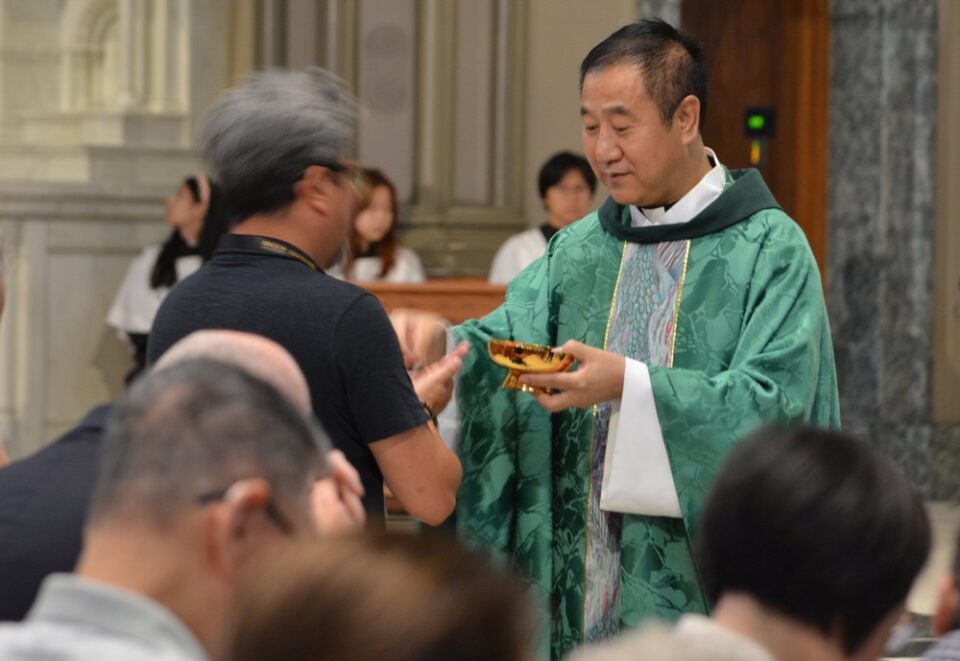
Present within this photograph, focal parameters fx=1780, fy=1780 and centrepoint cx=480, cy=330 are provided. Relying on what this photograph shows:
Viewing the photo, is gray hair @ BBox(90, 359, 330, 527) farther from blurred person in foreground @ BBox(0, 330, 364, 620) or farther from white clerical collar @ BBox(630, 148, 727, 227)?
white clerical collar @ BBox(630, 148, 727, 227)

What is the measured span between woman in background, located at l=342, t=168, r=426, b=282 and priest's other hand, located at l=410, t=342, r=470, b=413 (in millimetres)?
5389

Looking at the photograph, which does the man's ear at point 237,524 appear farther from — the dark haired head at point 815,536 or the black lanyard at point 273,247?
the black lanyard at point 273,247

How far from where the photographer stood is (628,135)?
327 centimetres

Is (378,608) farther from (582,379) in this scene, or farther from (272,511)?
(582,379)

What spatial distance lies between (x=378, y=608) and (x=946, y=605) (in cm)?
97

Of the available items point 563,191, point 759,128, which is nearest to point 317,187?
point 563,191

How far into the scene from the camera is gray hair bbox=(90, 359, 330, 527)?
174 cm

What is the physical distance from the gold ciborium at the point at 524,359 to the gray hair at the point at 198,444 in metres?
1.26

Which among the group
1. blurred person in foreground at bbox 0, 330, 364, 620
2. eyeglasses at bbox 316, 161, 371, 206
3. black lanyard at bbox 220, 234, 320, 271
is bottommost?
blurred person in foreground at bbox 0, 330, 364, 620

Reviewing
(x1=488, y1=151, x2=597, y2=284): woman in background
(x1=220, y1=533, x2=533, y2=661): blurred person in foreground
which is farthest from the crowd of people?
(x1=488, y1=151, x2=597, y2=284): woman in background

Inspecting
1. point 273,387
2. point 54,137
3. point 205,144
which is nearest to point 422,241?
point 54,137

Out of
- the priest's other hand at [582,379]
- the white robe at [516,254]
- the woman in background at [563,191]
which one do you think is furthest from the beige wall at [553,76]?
the priest's other hand at [582,379]

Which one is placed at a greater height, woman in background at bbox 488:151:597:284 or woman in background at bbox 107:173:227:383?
woman in background at bbox 488:151:597:284

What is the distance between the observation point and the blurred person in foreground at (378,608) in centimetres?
138
